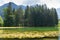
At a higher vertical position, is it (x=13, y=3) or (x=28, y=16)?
(x=13, y=3)

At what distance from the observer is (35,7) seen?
95.5 inches

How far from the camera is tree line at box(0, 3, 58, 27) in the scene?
241 centimetres

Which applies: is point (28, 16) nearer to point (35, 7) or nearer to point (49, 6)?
point (35, 7)

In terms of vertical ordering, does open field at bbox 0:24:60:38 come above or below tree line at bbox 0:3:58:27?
below

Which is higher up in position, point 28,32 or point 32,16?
point 32,16

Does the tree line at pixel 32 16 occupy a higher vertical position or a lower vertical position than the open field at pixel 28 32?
higher

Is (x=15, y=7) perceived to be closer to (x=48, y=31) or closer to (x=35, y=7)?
(x=35, y=7)

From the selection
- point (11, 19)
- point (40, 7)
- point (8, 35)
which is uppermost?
point (40, 7)

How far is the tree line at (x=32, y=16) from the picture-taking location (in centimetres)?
241

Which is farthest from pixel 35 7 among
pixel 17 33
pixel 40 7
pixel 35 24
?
pixel 17 33

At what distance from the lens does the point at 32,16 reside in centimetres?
242

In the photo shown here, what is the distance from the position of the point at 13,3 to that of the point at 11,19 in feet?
0.75

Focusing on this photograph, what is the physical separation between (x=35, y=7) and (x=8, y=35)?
1.80 feet

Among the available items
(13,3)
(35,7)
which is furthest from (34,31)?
(13,3)
